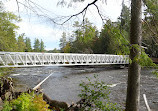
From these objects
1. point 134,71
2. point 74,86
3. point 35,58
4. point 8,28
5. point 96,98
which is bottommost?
point 74,86

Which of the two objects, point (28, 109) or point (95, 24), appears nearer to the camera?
point (95, 24)

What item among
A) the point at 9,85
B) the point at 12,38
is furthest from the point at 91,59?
the point at 9,85

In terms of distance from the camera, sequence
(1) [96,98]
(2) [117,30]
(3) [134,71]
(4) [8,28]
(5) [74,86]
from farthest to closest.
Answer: (4) [8,28]
(5) [74,86]
(1) [96,98]
(3) [134,71]
(2) [117,30]

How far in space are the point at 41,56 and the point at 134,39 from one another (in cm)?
1564

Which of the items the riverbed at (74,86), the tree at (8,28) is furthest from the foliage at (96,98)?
the tree at (8,28)

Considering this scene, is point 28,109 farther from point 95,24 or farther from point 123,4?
point 123,4

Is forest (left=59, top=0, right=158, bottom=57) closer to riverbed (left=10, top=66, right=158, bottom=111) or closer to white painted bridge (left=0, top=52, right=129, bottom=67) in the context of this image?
riverbed (left=10, top=66, right=158, bottom=111)

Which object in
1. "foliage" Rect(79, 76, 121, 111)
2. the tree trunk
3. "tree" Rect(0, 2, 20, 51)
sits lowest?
"foliage" Rect(79, 76, 121, 111)

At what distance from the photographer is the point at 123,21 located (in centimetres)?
232

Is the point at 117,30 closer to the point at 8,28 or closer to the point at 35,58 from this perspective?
the point at 35,58

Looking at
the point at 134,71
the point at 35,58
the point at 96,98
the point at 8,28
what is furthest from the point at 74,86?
the point at 8,28

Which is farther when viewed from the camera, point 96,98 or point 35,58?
point 35,58

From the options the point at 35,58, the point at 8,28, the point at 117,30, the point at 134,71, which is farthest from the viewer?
the point at 8,28

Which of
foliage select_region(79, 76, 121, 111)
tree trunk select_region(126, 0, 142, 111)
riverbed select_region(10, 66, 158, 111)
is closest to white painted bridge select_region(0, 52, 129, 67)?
riverbed select_region(10, 66, 158, 111)
